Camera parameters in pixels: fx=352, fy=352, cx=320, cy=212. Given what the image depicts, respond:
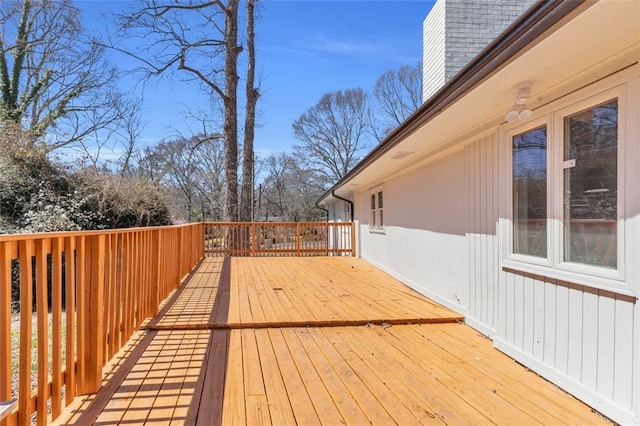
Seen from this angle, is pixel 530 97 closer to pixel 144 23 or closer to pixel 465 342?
pixel 465 342

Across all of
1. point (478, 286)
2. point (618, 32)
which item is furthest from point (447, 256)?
point (618, 32)

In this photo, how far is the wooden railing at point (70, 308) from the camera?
1.52m

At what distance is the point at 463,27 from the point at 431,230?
11.8ft

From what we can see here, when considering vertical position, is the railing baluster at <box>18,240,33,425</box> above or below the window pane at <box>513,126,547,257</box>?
below

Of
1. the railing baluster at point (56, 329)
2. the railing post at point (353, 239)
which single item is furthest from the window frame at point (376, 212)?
the railing baluster at point (56, 329)

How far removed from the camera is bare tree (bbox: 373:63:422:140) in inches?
781

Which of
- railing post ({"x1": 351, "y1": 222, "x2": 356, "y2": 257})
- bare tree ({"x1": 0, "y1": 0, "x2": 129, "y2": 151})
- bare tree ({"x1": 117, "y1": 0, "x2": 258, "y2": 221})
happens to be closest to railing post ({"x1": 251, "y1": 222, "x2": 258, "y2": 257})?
bare tree ({"x1": 117, "y1": 0, "x2": 258, "y2": 221})

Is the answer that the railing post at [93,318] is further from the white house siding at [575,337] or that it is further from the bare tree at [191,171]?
the bare tree at [191,171]

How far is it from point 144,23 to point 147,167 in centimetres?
1270

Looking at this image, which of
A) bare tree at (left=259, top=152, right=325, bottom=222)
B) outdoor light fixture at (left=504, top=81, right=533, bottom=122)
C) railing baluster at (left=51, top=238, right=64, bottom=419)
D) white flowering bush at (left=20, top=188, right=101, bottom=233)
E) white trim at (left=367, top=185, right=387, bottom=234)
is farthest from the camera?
bare tree at (left=259, top=152, right=325, bottom=222)

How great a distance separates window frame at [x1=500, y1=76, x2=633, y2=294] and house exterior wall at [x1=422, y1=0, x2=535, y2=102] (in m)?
3.38

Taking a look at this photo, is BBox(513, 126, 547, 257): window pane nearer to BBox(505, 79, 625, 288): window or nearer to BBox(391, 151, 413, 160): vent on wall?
BBox(505, 79, 625, 288): window

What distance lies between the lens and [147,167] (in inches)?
862

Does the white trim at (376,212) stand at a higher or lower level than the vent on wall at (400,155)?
lower
